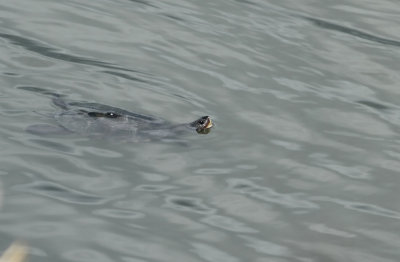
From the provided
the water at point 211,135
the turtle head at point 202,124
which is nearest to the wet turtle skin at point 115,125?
the turtle head at point 202,124

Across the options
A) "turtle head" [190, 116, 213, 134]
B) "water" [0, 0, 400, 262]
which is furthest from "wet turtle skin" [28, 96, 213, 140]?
"water" [0, 0, 400, 262]

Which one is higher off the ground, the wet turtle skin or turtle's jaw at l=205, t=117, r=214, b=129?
turtle's jaw at l=205, t=117, r=214, b=129

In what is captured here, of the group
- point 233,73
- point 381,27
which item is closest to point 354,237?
point 233,73

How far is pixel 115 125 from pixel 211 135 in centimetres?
87

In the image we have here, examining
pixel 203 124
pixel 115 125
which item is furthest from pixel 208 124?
pixel 115 125

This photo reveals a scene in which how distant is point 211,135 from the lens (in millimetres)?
8695

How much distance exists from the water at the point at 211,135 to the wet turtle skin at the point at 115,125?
0.35 feet

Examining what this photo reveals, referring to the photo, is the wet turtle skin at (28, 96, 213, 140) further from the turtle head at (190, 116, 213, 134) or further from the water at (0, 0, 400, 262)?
the water at (0, 0, 400, 262)

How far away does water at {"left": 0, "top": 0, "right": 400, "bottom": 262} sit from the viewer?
6973 millimetres

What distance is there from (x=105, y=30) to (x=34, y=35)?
844mm

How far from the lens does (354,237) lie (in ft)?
24.1

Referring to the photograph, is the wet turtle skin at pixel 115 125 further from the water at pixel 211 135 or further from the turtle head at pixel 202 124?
the water at pixel 211 135

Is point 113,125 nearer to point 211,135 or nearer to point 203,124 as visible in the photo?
point 203,124

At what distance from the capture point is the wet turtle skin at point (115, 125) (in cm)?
832
